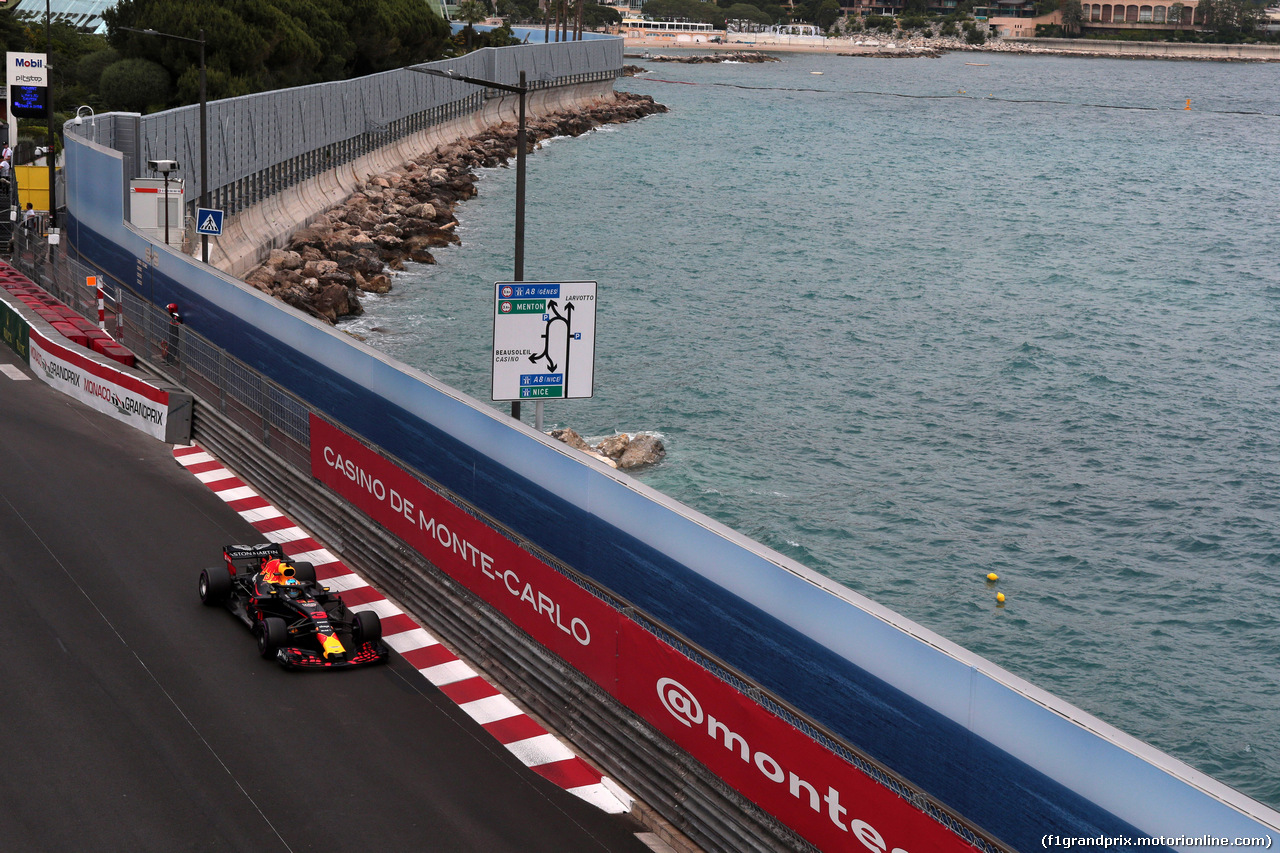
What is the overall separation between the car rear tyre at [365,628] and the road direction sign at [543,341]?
3.34 meters

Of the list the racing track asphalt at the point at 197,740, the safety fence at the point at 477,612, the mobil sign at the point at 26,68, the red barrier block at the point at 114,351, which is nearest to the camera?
the safety fence at the point at 477,612

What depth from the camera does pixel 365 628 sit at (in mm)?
16062

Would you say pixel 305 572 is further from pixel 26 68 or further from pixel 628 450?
pixel 26 68

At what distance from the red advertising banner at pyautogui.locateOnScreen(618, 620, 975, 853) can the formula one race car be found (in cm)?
389

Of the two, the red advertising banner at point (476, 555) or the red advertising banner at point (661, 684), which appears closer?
the red advertising banner at point (661, 684)

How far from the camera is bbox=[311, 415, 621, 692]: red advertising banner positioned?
14.4 meters

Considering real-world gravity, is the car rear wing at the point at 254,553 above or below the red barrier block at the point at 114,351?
below

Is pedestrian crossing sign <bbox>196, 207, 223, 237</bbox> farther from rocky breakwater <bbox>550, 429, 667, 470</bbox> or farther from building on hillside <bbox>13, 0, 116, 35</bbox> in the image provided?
building on hillside <bbox>13, 0, 116, 35</bbox>

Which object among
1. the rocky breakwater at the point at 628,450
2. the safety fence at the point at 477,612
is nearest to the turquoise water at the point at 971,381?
the rocky breakwater at the point at 628,450

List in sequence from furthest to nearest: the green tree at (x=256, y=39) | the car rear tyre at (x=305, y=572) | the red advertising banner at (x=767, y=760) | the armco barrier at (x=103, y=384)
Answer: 1. the green tree at (x=256, y=39)
2. the armco barrier at (x=103, y=384)
3. the car rear tyre at (x=305, y=572)
4. the red advertising banner at (x=767, y=760)

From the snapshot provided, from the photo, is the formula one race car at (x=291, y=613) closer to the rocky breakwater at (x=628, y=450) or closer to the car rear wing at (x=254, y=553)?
the car rear wing at (x=254, y=553)

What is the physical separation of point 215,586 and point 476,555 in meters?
3.58

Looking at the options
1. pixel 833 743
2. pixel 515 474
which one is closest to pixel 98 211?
pixel 515 474

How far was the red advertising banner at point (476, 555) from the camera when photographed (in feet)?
Result: 47.3
